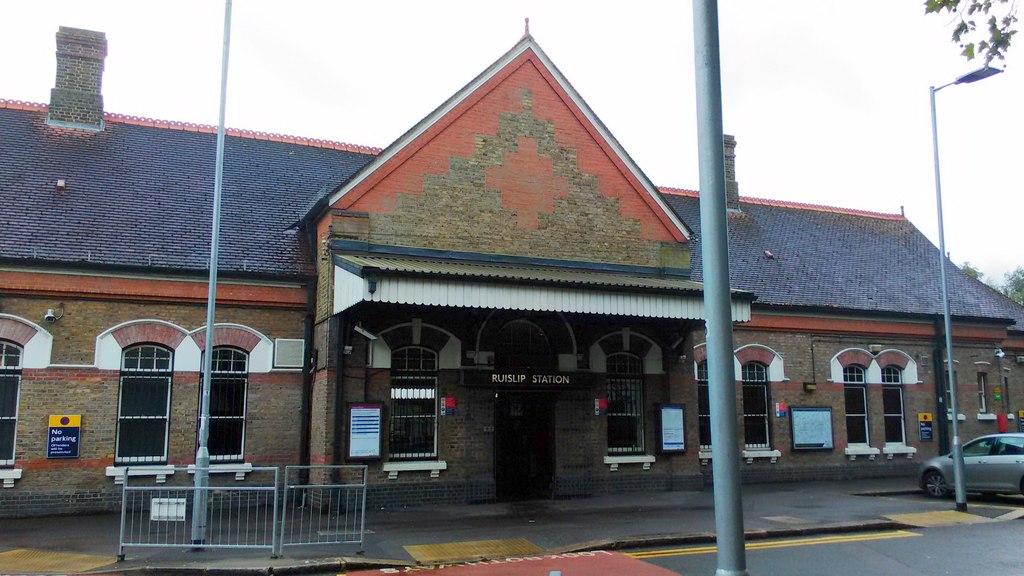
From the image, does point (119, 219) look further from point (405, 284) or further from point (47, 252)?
point (405, 284)

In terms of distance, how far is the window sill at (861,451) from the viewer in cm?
2303

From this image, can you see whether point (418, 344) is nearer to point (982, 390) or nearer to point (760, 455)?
point (760, 455)

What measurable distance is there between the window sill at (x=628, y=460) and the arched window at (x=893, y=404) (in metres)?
9.14

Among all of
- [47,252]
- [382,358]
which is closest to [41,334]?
[47,252]

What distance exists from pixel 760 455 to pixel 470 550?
1227cm

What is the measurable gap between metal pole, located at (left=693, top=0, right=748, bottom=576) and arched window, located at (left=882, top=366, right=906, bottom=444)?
20.6m

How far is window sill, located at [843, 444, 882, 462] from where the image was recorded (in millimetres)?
23031

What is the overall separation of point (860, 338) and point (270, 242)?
16626 mm

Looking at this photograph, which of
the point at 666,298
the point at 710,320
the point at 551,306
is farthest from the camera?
the point at 666,298

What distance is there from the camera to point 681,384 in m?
19.6

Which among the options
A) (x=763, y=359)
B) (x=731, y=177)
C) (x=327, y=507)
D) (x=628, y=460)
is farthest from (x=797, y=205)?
(x=327, y=507)

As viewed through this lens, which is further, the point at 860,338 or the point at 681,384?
the point at 860,338

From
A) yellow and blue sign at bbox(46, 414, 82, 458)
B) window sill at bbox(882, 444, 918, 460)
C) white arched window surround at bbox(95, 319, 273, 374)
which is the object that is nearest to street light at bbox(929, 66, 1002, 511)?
window sill at bbox(882, 444, 918, 460)

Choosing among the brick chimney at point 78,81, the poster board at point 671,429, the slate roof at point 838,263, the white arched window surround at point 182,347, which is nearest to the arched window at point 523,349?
the poster board at point 671,429
